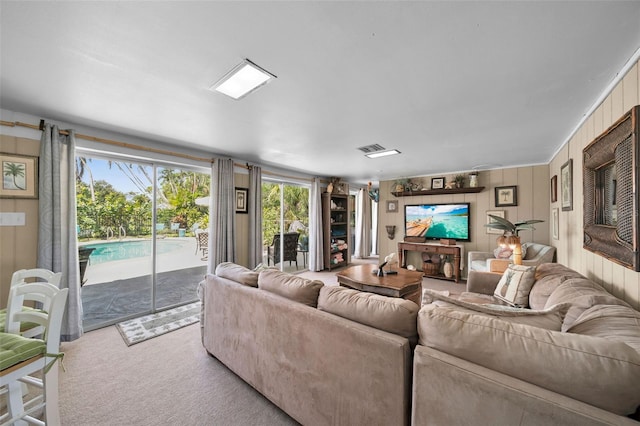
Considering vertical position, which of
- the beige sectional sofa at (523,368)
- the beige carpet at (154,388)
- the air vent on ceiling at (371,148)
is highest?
the air vent on ceiling at (371,148)

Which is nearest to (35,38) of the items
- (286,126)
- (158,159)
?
(286,126)

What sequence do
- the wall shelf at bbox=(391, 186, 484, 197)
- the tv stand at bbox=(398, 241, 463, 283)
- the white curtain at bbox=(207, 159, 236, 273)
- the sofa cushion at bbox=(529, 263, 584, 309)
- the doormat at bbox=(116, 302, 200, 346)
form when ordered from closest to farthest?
the sofa cushion at bbox=(529, 263, 584, 309) < the doormat at bbox=(116, 302, 200, 346) < the white curtain at bbox=(207, 159, 236, 273) < the tv stand at bbox=(398, 241, 463, 283) < the wall shelf at bbox=(391, 186, 484, 197)

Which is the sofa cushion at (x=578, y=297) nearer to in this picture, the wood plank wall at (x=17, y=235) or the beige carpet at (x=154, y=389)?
the beige carpet at (x=154, y=389)

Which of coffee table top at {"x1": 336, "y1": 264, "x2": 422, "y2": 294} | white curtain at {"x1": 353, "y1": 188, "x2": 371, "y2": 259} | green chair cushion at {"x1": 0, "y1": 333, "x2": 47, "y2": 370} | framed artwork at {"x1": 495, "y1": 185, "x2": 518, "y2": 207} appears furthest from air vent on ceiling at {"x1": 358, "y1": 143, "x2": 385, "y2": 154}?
white curtain at {"x1": 353, "y1": 188, "x2": 371, "y2": 259}

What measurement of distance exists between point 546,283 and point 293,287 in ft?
6.99

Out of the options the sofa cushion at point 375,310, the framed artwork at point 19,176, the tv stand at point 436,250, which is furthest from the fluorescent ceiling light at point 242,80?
the tv stand at point 436,250

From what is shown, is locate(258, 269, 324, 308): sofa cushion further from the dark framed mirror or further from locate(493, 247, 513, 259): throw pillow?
locate(493, 247, 513, 259): throw pillow

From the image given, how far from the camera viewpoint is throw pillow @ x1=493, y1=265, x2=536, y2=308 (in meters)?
2.21

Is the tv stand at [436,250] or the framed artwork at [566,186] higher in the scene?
the framed artwork at [566,186]

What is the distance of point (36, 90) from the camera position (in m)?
1.93

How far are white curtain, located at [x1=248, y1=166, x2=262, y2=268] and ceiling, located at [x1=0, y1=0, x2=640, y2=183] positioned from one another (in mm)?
1465

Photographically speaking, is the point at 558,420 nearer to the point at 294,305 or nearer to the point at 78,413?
the point at 294,305

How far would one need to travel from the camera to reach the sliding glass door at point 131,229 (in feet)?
9.75

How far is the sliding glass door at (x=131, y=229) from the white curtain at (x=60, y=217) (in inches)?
12.0
